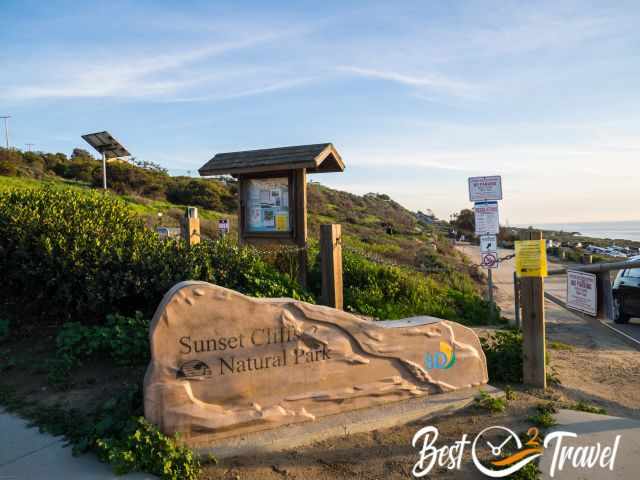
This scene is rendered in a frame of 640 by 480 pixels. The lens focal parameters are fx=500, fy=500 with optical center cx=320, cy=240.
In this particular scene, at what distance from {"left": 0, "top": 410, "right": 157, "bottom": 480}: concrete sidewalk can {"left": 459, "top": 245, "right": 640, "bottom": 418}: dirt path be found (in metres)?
4.36

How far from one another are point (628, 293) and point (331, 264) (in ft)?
21.6

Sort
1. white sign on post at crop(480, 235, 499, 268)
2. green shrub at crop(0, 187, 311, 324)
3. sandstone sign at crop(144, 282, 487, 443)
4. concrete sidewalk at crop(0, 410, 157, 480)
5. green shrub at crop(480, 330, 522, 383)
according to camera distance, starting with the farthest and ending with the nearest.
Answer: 1. white sign on post at crop(480, 235, 499, 268)
2. green shrub at crop(0, 187, 311, 324)
3. green shrub at crop(480, 330, 522, 383)
4. sandstone sign at crop(144, 282, 487, 443)
5. concrete sidewalk at crop(0, 410, 157, 480)

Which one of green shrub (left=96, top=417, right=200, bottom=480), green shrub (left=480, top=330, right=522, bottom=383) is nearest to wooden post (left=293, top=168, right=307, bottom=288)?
green shrub (left=480, top=330, right=522, bottom=383)

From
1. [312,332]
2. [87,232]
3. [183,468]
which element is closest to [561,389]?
[312,332]

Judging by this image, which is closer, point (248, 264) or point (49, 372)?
point (49, 372)

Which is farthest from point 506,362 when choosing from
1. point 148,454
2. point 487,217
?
point 487,217

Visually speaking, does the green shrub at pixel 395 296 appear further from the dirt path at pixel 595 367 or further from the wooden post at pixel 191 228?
the wooden post at pixel 191 228

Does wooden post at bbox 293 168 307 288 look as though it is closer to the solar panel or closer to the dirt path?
the dirt path

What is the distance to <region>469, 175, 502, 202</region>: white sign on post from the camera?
9.38 meters

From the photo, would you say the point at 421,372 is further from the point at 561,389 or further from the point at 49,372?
the point at 49,372

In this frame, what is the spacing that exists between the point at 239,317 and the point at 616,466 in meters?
2.93

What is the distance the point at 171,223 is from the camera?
16906 millimetres

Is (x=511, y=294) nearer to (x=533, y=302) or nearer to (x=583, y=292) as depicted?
(x=533, y=302)

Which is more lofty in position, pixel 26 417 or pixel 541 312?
pixel 541 312
